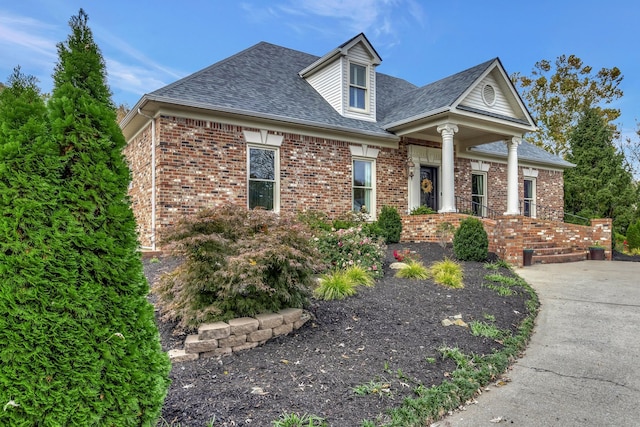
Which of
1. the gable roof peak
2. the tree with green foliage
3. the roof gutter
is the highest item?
the tree with green foliage

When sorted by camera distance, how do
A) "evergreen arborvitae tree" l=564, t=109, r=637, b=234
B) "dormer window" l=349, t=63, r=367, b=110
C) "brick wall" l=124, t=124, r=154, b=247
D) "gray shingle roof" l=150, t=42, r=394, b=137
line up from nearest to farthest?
"gray shingle roof" l=150, t=42, r=394, b=137, "brick wall" l=124, t=124, r=154, b=247, "dormer window" l=349, t=63, r=367, b=110, "evergreen arborvitae tree" l=564, t=109, r=637, b=234

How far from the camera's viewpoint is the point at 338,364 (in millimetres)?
3270

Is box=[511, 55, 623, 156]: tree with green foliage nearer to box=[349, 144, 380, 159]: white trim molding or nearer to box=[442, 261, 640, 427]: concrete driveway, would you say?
box=[349, 144, 380, 159]: white trim molding

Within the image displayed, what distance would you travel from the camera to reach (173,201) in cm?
880

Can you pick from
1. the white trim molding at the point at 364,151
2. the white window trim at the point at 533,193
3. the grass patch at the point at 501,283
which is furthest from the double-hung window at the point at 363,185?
the white window trim at the point at 533,193

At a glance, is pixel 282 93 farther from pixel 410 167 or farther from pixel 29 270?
pixel 29 270

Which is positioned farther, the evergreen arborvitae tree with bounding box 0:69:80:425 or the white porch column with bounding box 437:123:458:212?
the white porch column with bounding box 437:123:458:212

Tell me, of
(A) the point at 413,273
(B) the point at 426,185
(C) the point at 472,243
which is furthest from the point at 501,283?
(B) the point at 426,185

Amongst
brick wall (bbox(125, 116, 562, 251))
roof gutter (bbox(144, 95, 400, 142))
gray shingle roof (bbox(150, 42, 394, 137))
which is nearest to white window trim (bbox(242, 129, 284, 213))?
brick wall (bbox(125, 116, 562, 251))

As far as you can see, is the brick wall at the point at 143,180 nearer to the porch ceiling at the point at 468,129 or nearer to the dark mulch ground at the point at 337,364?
the dark mulch ground at the point at 337,364

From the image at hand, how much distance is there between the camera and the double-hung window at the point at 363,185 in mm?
11688

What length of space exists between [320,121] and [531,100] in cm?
2164

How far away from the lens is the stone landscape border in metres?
3.40

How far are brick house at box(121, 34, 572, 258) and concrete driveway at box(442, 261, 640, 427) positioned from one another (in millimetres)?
6055
